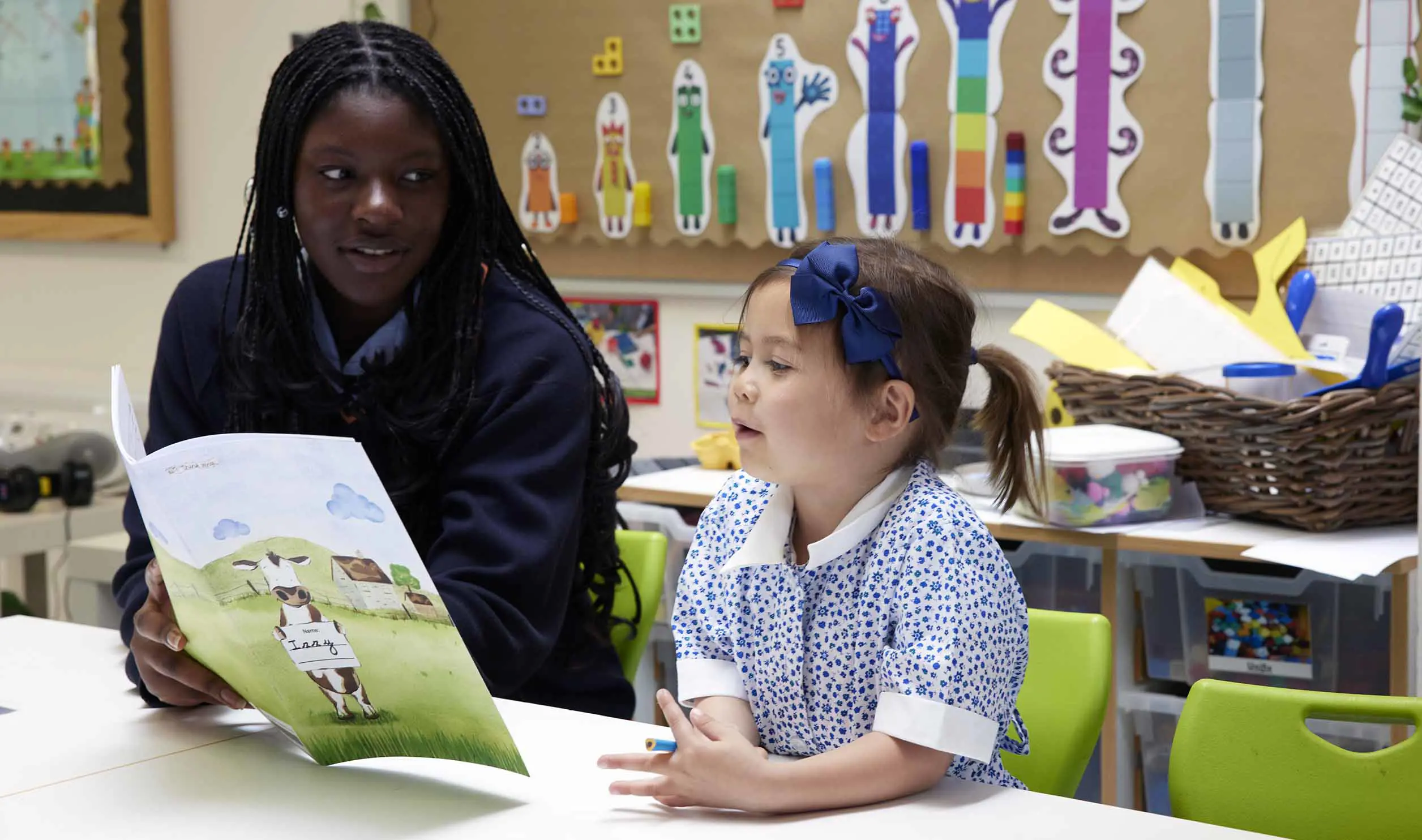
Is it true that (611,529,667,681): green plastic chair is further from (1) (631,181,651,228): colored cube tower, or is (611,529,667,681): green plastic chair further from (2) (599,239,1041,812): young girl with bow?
(1) (631,181,651,228): colored cube tower

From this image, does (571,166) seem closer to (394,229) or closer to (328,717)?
(394,229)

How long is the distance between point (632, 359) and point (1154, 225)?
1060 millimetres

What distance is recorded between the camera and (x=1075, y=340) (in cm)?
215

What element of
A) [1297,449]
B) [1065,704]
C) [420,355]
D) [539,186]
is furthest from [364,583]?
[539,186]

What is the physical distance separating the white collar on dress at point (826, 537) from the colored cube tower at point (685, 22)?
5.79 ft

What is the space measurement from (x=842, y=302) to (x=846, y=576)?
0.69 ft

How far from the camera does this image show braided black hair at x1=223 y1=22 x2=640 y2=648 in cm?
141

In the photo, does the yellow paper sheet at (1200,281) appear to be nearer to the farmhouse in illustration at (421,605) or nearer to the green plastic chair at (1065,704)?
the green plastic chair at (1065,704)

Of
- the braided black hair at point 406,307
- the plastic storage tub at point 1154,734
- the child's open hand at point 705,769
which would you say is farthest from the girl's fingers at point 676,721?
the plastic storage tub at point 1154,734

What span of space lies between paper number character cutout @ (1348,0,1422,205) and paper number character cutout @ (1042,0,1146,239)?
33 centimetres

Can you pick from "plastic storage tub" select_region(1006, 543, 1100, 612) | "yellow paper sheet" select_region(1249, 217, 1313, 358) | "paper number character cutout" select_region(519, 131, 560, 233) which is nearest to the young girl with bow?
"plastic storage tub" select_region(1006, 543, 1100, 612)

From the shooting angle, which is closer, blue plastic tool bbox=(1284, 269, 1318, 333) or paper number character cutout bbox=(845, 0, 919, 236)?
blue plastic tool bbox=(1284, 269, 1318, 333)

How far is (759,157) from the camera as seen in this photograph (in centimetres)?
271

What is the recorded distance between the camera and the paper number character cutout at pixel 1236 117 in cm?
223
